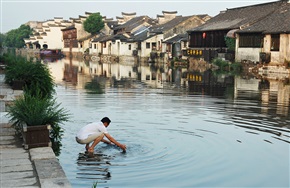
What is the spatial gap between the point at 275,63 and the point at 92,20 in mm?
56894

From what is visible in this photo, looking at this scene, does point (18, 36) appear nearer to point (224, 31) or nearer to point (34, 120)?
point (224, 31)

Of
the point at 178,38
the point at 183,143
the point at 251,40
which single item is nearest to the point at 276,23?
the point at 251,40

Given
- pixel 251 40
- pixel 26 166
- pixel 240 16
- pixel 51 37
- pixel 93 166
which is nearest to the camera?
pixel 26 166

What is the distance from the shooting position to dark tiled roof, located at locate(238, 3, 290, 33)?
125 ft

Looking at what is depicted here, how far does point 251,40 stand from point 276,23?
3366 mm

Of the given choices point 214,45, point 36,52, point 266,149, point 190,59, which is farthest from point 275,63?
point 36,52

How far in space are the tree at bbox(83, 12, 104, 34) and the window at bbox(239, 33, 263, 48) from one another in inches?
1952

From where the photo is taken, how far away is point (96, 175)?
812 cm

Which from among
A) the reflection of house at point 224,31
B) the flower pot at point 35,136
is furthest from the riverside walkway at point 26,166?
the reflection of house at point 224,31

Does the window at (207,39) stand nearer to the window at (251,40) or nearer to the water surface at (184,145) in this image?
the window at (251,40)

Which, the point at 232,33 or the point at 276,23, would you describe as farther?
the point at 232,33

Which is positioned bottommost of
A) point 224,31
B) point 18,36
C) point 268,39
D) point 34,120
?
point 34,120

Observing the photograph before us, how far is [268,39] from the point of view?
3959cm

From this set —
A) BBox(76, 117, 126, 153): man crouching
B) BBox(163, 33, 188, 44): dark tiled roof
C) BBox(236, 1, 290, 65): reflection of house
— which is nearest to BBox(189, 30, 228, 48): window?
BBox(163, 33, 188, 44): dark tiled roof
